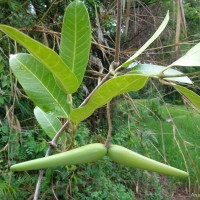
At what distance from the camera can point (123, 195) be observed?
215cm

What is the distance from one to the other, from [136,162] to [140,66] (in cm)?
15

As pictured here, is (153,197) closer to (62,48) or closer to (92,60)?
(92,60)

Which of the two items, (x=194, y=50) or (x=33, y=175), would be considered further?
(x=33, y=175)

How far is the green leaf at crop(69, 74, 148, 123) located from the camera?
10.7 inches

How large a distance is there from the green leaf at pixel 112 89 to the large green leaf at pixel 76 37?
5cm

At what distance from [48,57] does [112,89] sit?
7 centimetres

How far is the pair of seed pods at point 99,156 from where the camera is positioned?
263 millimetres

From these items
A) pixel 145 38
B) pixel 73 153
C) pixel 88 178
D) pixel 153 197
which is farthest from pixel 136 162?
pixel 145 38

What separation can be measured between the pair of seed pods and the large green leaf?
11 centimetres

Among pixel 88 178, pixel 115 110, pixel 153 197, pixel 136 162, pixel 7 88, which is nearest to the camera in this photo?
pixel 136 162

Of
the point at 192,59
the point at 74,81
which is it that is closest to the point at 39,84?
the point at 74,81

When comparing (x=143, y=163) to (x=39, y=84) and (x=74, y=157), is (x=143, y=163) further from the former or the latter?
(x=39, y=84)

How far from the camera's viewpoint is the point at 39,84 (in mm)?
386

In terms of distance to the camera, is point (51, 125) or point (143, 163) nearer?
point (143, 163)
